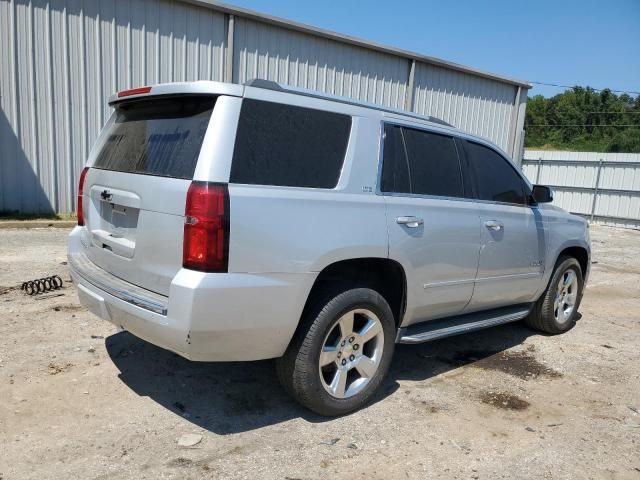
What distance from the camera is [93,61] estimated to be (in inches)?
406

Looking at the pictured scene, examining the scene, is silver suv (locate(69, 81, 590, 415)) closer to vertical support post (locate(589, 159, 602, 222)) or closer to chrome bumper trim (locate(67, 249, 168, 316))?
chrome bumper trim (locate(67, 249, 168, 316))

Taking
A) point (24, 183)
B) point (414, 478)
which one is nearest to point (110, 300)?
point (414, 478)

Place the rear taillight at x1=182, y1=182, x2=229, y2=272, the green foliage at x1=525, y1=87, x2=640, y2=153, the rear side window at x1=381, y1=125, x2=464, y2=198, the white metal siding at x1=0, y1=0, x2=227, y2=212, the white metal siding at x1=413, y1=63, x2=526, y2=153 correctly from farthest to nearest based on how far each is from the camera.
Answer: the green foliage at x1=525, y1=87, x2=640, y2=153
the white metal siding at x1=413, y1=63, x2=526, y2=153
the white metal siding at x1=0, y1=0, x2=227, y2=212
the rear side window at x1=381, y1=125, x2=464, y2=198
the rear taillight at x1=182, y1=182, x2=229, y2=272

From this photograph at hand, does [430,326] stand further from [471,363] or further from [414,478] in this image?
[414,478]

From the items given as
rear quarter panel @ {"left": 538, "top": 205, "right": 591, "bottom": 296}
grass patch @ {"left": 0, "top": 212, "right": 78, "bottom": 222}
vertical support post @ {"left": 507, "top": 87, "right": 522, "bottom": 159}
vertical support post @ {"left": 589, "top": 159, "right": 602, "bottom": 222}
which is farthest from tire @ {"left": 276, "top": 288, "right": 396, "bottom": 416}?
vertical support post @ {"left": 589, "top": 159, "right": 602, "bottom": 222}

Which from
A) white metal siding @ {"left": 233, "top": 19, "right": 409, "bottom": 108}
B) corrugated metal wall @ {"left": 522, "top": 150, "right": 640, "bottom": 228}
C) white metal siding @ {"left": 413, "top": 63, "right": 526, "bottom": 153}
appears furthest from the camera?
corrugated metal wall @ {"left": 522, "top": 150, "right": 640, "bottom": 228}

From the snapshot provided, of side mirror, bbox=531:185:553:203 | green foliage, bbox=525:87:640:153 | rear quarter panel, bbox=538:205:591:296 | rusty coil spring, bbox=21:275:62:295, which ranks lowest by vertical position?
rusty coil spring, bbox=21:275:62:295

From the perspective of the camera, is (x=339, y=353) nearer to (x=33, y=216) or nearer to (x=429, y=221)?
(x=429, y=221)

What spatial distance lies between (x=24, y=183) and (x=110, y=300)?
8188 millimetres

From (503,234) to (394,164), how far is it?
134 centimetres

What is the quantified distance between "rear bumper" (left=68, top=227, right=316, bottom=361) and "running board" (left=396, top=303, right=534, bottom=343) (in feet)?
3.70

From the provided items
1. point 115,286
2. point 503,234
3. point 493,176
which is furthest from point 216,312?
point 493,176

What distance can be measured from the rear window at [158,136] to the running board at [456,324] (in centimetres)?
195

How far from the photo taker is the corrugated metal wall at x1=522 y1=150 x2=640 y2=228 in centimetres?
1791
